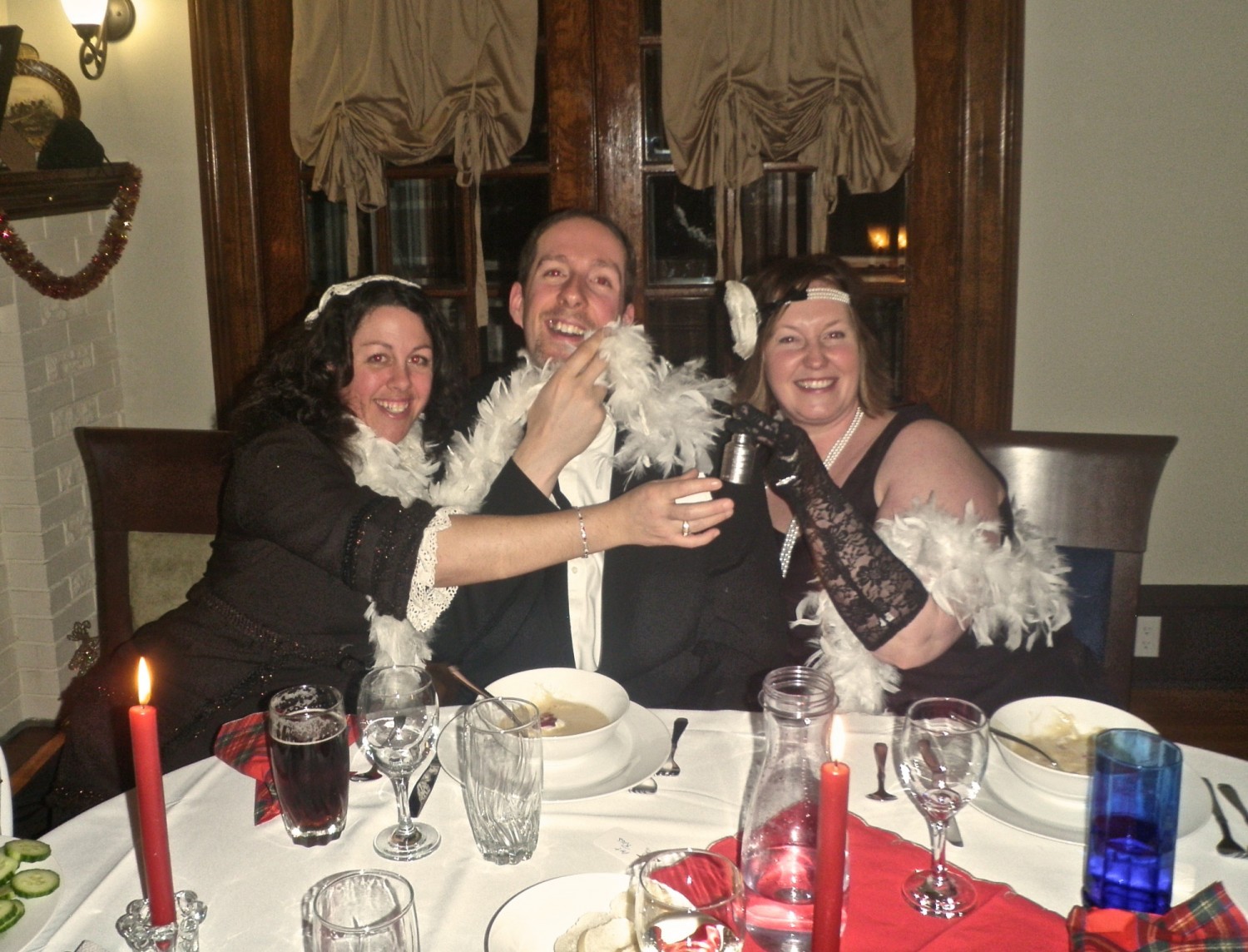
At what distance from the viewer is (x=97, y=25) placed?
3.03 m

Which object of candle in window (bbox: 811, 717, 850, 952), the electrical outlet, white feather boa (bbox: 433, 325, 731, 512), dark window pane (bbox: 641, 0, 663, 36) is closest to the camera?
candle in window (bbox: 811, 717, 850, 952)

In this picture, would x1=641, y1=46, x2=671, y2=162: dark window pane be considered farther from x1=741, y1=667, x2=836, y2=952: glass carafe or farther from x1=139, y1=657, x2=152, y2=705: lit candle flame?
x1=139, y1=657, x2=152, y2=705: lit candle flame

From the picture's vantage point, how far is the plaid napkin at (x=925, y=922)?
3.36ft

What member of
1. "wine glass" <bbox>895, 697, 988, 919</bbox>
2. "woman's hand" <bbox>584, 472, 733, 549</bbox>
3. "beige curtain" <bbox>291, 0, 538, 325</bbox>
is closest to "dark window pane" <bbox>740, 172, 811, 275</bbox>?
"beige curtain" <bbox>291, 0, 538, 325</bbox>

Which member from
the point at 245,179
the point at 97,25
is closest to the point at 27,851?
the point at 245,179


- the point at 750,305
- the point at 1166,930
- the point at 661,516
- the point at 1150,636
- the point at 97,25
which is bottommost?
the point at 1150,636

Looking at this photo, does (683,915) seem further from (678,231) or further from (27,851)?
(678,231)

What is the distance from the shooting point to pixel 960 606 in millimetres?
1777

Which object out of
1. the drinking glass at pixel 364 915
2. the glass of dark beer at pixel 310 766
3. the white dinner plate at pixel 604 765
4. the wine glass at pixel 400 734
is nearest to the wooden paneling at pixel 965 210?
the white dinner plate at pixel 604 765

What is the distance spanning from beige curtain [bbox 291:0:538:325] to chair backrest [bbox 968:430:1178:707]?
172 cm

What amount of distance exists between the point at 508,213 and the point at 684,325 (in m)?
0.61

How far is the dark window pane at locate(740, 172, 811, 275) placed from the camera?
315cm

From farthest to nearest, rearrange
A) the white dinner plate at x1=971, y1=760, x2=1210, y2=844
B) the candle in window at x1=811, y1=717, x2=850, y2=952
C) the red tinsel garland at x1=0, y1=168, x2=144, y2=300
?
1. the red tinsel garland at x1=0, y1=168, x2=144, y2=300
2. the white dinner plate at x1=971, y1=760, x2=1210, y2=844
3. the candle in window at x1=811, y1=717, x2=850, y2=952

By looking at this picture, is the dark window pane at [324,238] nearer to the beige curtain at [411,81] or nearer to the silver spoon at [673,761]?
the beige curtain at [411,81]
